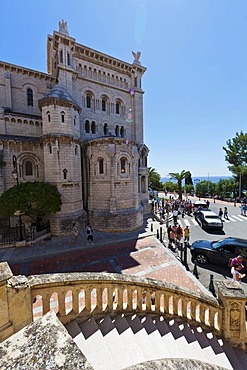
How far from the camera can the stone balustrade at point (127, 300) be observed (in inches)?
136

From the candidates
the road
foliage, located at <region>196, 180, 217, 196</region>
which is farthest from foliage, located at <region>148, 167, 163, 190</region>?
the road

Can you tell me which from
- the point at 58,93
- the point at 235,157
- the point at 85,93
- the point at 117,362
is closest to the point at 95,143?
the point at 58,93

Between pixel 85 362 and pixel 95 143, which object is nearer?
pixel 85 362

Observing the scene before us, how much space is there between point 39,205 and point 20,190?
79.2 inches

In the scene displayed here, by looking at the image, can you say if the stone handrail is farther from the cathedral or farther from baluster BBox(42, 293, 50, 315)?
the cathedral

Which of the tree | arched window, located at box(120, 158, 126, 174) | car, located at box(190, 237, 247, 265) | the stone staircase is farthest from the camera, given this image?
the tree

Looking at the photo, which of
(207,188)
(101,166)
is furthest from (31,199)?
(207,188)

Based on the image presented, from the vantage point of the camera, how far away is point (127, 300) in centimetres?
438

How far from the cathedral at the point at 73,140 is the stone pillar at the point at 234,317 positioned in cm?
1216

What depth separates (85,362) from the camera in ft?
3.66

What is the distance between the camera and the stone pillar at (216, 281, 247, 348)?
4.39 metres

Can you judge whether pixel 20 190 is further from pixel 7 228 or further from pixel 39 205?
pixel 7 228

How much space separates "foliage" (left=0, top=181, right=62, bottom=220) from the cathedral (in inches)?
40.5

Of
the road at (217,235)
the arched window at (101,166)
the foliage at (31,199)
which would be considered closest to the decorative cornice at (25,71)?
the arched window at (101,166)
